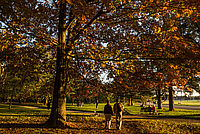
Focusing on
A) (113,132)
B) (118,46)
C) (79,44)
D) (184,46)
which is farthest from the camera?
(79,44)

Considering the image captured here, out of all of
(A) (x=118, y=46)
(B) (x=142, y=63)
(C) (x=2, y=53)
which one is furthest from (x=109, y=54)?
(C) (x=2, y=53)

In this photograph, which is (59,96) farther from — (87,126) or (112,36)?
(112,36)

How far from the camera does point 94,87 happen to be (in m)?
10.4

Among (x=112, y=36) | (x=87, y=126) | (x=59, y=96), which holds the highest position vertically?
(x=112, y=36)

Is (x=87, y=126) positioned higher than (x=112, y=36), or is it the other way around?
(x=112, y=36)

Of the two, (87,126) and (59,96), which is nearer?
(59,96)

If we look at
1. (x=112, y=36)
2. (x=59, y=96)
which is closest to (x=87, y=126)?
(x=59, y=96)

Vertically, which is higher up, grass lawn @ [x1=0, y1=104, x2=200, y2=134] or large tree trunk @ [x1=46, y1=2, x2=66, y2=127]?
large tree trunk @ [x1=46, y1=2, x2=66, y2=127]

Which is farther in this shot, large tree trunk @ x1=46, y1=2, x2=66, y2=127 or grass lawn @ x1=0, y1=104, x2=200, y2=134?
large tree trunk @ x1=46, y1=2, x2=66, y2=127

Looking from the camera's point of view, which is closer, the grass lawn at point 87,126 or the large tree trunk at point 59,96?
the grass lawn at point 87,126

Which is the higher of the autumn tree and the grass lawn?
the autumn tree

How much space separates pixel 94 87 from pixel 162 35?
16.8 feet

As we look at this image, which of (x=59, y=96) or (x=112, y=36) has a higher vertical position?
(x=112, y=36)

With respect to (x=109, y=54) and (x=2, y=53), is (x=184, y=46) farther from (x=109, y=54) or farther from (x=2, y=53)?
(x=2, y=53)
